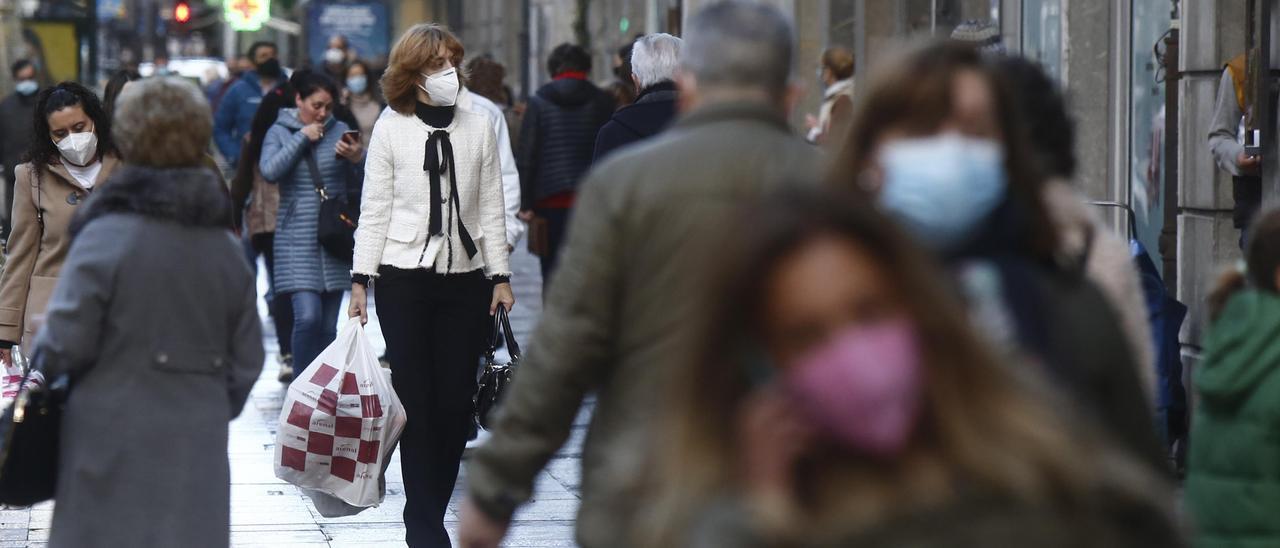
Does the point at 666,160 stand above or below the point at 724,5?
below

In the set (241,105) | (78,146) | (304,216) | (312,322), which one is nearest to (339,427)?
(78,146)

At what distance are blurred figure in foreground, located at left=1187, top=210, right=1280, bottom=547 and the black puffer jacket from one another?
24.3ft

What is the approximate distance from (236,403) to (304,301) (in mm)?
4746

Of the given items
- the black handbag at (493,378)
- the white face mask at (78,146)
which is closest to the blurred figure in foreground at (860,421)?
the white face mask at (78,146)

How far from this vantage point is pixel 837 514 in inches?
84.1

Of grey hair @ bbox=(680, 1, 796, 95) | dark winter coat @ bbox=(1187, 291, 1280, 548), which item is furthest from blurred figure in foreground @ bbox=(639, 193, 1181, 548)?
dark winter coat @ bbox=(1187, 291, 1280, 548)

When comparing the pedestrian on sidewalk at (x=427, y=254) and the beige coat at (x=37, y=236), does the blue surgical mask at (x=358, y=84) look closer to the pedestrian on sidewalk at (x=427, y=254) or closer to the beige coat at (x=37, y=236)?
the beige coat at (x=37, y=236)

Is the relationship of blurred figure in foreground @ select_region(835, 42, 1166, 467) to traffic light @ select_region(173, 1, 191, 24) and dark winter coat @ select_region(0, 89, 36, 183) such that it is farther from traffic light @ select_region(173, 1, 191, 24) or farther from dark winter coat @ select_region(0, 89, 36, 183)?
traffic light @ select_region(173, 1, 191, 24)

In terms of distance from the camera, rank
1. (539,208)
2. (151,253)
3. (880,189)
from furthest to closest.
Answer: (539,208), (151,253), (880,189)

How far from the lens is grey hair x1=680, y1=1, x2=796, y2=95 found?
379 centimetres

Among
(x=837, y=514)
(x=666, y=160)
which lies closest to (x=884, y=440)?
(x=837, y=514)

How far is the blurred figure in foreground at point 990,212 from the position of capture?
2.73 metres

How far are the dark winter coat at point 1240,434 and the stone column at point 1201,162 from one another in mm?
4825

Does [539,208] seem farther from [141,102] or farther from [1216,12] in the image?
[141,102]
